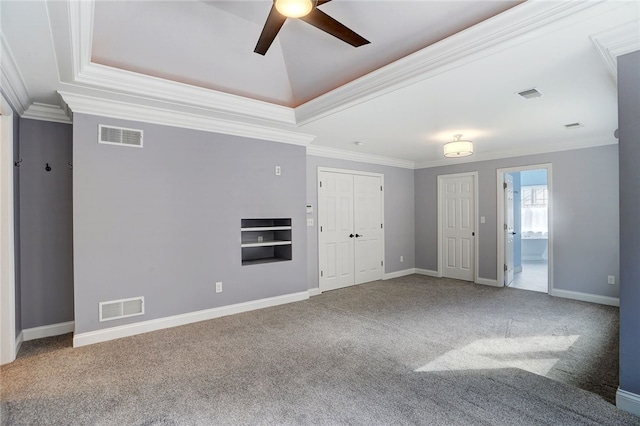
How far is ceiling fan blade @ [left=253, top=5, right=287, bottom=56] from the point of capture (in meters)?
1.99

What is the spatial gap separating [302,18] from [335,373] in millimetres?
2590

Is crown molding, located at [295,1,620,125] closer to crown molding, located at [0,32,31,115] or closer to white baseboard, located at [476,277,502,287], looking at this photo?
crown molding, located at [0,32,31,115]

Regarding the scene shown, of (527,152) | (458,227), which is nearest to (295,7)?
(527,152)

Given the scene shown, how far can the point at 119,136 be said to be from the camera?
11.3 feet

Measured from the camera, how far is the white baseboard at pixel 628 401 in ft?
6.75

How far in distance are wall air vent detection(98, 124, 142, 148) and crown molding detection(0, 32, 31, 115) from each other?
2.09 ft

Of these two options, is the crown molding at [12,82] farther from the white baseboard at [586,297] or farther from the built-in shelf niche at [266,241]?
the white baseboard at [586,297]

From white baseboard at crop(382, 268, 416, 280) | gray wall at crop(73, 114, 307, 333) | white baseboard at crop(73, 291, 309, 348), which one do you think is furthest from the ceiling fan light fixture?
white baseboard at crop(382, 268, 416, 280)

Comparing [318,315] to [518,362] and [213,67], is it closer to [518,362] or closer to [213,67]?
[518,362]

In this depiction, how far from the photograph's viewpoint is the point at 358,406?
A: 2189 mm

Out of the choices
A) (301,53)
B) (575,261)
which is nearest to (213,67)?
(301,53)

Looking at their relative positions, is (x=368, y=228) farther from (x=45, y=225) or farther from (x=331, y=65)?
(x=45, y=225)

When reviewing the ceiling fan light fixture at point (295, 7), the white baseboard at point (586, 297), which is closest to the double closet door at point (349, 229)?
the white baseboard at point (586, 297)

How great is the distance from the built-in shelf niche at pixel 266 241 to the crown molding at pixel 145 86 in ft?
4.92
